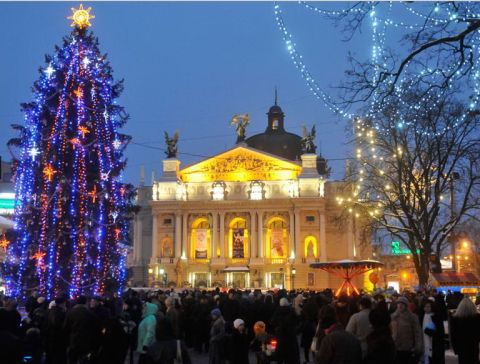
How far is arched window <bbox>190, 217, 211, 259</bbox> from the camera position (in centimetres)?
6881

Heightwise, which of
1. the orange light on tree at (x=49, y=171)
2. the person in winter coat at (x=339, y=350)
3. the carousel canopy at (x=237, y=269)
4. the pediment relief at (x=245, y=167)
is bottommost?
the person in winter coat at (x=339, y=350)

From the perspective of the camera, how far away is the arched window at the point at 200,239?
68.8 m

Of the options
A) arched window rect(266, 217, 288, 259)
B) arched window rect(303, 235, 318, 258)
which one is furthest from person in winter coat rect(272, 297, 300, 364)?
arched window rect(303, 235, 318, 258)

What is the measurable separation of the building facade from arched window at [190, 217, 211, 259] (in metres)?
0.10

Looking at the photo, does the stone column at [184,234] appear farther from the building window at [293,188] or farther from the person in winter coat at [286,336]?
the person in winter coat at [286,336]

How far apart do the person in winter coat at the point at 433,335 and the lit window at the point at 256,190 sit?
54.6m

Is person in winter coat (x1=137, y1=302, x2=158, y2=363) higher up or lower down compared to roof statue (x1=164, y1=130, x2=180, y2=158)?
lower down

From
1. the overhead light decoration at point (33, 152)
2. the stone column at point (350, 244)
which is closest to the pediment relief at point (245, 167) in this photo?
the stone column at point (350, 244)

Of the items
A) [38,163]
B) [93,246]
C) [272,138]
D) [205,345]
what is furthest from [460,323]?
[272,138]

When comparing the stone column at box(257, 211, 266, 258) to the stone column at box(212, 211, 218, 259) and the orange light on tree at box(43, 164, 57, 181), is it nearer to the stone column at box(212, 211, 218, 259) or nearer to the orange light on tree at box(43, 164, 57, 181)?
the stone column at box(212, 211, 218, 259)

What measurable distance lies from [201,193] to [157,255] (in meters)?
7.88

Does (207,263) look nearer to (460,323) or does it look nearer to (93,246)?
(93,246)

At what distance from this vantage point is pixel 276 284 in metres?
65.5

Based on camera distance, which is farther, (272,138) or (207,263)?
(272,138)
